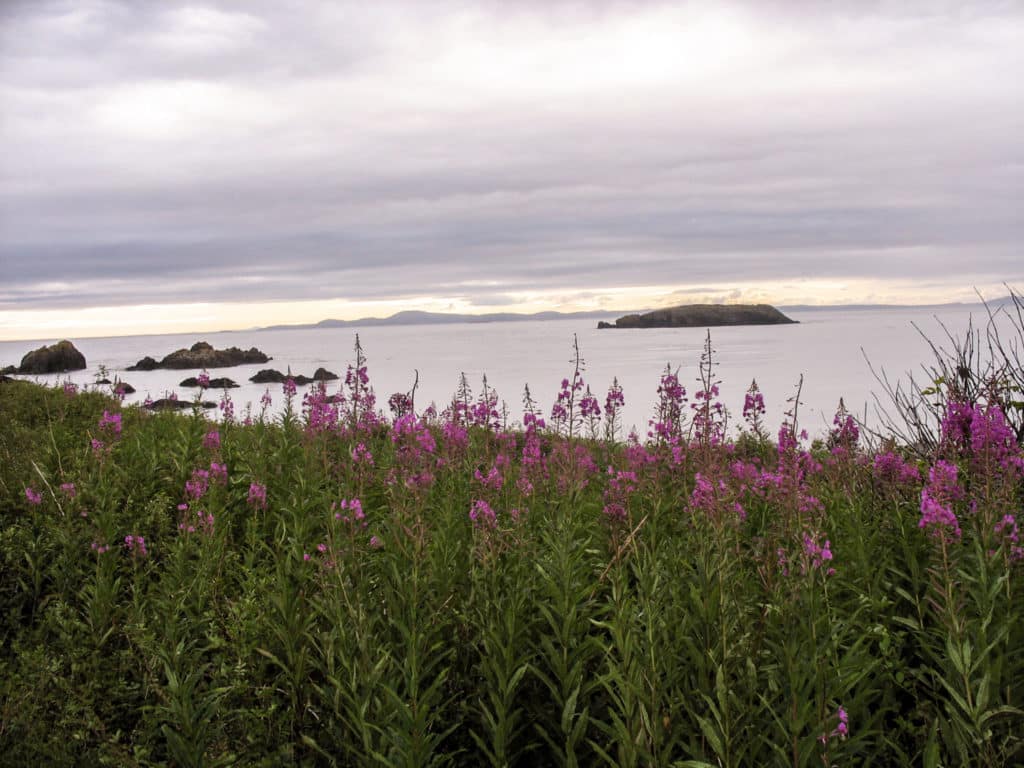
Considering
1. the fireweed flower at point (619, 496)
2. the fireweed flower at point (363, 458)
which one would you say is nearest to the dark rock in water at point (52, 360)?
the fireweed flower at point (363, 458)

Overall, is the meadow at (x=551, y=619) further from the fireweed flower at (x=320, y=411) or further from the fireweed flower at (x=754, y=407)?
the fireweed flower at (x=320, y=411)

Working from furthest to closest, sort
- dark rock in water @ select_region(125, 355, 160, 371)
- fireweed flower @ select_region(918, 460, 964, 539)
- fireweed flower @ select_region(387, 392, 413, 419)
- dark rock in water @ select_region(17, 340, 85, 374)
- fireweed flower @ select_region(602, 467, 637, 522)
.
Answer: dark rock in water @ select_region(125, 355, 160, 371), dark rock in water @ select_region(17, 340, 85, 374), fireweed flower @ select_region(387, 392, 413, 419), fireweed flower @ select_region(602, 467, 637, 522), fireweed flower @ select_region(918, 460, 964, 539)

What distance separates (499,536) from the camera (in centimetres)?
452

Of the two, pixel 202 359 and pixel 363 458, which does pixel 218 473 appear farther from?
pixel 202 359

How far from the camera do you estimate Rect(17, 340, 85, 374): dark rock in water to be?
3441cm

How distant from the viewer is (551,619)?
4098mm

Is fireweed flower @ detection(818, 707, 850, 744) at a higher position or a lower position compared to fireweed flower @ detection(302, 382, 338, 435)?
lower

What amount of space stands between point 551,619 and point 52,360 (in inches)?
1475

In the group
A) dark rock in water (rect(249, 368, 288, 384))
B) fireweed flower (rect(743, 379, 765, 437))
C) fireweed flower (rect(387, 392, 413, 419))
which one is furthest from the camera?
dark rock in water (rect(249, 368, 288, 384))

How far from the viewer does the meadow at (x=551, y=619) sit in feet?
11.7

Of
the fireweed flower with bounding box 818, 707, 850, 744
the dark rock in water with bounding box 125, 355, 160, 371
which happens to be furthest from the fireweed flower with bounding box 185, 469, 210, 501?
the dark rock in water with bounding box 125, 355, 160, 371

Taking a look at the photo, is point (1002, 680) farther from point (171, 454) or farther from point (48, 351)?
point (48, 351)

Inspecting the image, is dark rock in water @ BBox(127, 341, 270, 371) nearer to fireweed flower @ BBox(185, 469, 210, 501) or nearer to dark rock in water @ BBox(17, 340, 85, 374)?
dark rock in water @ BBox(17, 340, 85, 374)

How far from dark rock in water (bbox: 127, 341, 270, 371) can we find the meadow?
4943 cm
